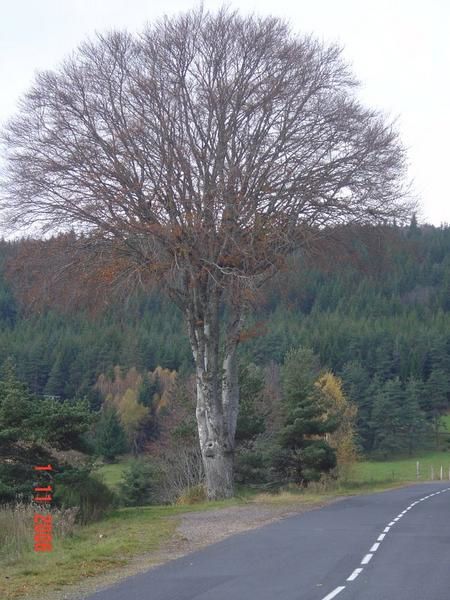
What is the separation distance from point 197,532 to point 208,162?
33.9 feet

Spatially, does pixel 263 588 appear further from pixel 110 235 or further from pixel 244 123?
pixel 244 123

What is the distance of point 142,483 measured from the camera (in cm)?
4922

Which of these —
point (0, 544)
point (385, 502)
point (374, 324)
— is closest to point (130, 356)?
point (374, 324)

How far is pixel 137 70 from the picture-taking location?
78.4 ft

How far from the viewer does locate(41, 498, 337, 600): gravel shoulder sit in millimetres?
11938

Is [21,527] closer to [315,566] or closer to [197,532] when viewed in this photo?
[197,532]

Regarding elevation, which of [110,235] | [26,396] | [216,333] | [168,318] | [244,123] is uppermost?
[168,318]

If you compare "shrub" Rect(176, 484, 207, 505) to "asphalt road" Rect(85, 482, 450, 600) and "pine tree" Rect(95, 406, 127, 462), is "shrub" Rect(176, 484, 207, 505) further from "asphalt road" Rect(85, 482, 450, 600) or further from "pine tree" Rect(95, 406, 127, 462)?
"pine tree" Rect(95, 406, 127, 462)

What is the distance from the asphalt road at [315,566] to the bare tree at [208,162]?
283 inches

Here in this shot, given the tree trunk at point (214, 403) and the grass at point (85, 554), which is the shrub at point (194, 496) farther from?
the grass at point (85, 554)

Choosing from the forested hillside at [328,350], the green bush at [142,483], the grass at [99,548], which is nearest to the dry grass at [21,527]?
the grass at [99,548]

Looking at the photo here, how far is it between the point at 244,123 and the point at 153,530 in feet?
37.0

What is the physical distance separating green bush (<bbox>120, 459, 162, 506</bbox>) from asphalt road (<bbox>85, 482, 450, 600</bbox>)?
1156 inches

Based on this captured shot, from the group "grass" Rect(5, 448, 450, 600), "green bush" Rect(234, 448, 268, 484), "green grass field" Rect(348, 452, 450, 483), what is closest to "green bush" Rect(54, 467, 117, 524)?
"grass" Rect(5, 448, 450, 600)
